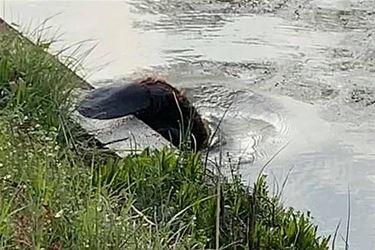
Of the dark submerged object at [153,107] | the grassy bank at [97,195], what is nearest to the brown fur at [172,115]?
the dark submerged object at [153,107]

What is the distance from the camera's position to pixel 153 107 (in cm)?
569

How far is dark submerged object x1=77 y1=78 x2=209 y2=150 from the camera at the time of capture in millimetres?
5359

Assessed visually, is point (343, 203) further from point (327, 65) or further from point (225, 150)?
point (327, 65)

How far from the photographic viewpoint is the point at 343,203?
5395 mm

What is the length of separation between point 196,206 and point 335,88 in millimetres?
3339

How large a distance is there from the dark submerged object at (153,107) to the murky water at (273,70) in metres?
0.33

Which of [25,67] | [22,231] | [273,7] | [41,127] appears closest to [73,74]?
[25,67]

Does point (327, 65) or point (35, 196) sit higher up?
point (35, 196)

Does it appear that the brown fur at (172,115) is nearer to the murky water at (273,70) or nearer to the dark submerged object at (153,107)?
the dark submerged object at (153,107)

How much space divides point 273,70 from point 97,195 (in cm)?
403

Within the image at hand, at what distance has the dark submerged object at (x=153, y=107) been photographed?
5.36 m

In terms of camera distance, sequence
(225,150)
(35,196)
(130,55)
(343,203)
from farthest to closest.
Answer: (130,55), (225,150), (343,203), (35,196)

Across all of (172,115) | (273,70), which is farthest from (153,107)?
(273,70)

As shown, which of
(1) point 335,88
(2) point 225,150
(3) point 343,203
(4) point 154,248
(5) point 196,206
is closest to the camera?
(4) point 154,248
